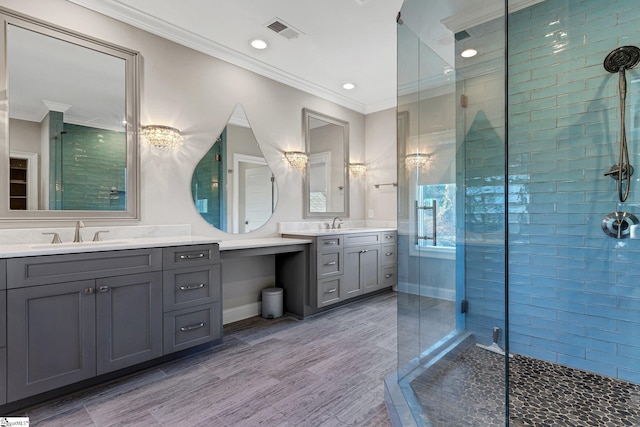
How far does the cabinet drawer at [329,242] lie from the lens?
130 inches

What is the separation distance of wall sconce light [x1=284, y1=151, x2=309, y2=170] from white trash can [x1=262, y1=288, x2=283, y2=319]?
147 centimetres

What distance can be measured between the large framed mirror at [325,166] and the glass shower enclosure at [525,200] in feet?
5.82

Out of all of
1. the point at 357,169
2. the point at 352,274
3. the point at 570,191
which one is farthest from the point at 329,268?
the point at 570,191

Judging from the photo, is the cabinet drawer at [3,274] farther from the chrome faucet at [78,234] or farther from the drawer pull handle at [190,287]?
the drawer pull handle at [190,287]

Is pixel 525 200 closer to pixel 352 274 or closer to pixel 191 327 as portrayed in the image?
pixel 352 274

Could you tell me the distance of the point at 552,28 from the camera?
2.25 metres

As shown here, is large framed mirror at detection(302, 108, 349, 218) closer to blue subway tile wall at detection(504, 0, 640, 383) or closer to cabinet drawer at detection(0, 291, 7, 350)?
blue subway tile wall at detection(504, 0, 640, 383)

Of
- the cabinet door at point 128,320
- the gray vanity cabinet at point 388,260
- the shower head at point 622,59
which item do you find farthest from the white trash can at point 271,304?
the shower head at point 622,59

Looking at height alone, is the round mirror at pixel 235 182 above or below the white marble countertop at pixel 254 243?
above

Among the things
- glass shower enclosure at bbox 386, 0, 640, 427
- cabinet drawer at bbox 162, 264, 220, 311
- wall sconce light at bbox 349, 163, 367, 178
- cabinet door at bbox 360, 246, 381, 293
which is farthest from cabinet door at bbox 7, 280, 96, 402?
wall sconce light at bbox 349, 163, 367, 178

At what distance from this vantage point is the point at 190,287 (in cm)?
232

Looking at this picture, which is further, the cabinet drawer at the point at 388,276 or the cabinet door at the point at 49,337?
the cabinet drawer at the point at 388,276

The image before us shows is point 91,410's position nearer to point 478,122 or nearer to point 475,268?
point 475,268

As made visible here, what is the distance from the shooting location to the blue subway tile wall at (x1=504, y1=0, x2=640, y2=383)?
6.53 feet
